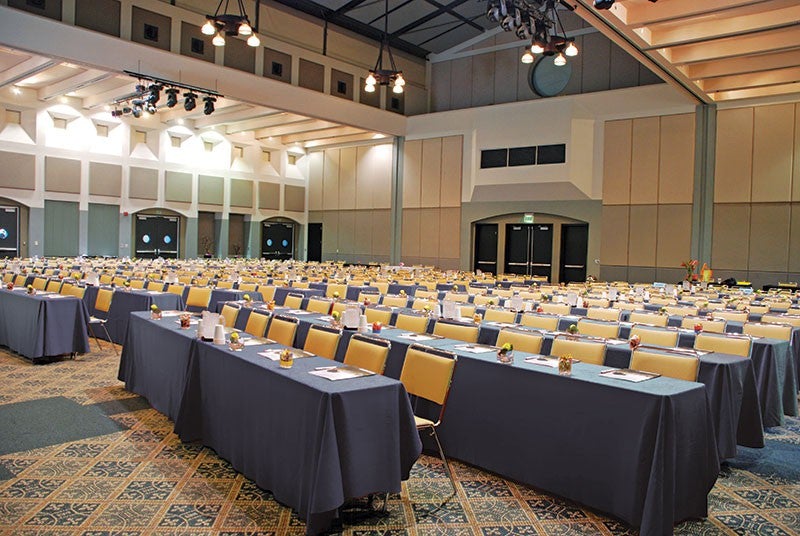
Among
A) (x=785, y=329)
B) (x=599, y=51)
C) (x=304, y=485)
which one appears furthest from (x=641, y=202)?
(x=304, y=485)

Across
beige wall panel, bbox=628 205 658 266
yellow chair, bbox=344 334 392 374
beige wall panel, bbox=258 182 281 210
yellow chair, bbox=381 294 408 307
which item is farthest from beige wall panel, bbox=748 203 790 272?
beige wall panel, bbox=258 182 281 210

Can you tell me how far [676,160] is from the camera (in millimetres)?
18672

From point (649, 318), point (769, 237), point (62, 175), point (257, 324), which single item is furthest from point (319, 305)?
point (62, 175)

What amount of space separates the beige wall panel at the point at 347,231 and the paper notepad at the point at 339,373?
23293 millimetres

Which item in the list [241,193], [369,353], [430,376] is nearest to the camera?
[430,376]

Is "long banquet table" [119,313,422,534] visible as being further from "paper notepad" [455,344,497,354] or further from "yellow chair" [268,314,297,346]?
"paper notepad" [455,344,497,354]

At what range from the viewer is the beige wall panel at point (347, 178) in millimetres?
26984

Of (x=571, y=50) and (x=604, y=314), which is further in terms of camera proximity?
(x=571, y=50)

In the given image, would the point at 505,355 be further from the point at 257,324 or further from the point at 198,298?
the point at 198,298

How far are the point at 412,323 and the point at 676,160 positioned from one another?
15462 mm

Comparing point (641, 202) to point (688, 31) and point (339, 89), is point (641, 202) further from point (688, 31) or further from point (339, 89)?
point (339, 89)

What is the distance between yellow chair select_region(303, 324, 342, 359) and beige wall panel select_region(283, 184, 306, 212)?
79.3 ft

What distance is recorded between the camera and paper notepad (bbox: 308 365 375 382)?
3.49 meters

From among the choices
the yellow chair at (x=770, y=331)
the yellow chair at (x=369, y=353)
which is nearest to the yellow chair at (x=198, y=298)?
the yellow chair at (x=369, y=353)
